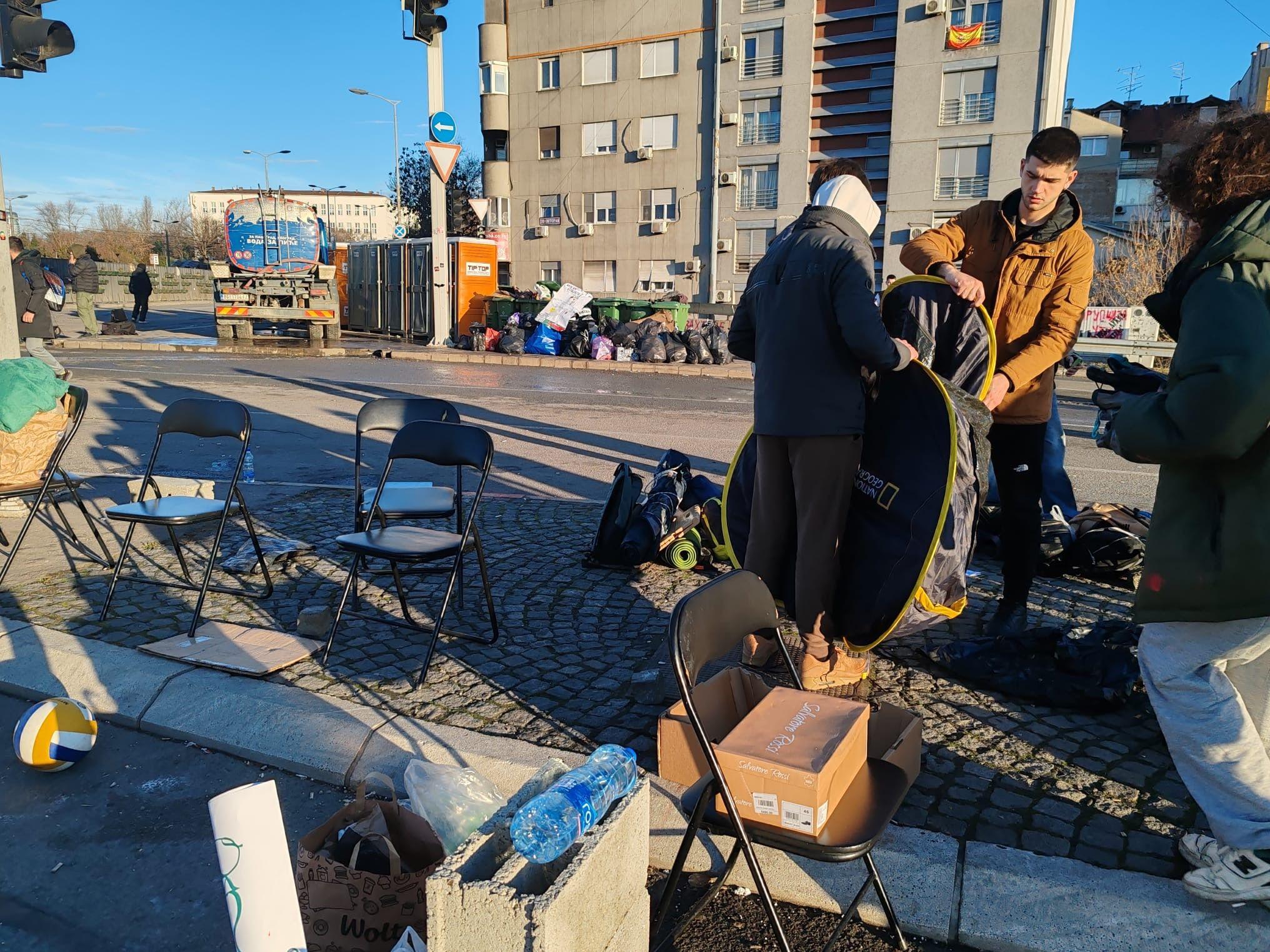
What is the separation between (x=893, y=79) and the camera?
3722 centimetres

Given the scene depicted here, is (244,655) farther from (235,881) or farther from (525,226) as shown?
(525,226)

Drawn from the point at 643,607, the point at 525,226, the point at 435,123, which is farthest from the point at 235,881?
the point at 525,226

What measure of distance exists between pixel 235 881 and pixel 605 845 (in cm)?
74

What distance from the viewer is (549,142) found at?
43.9m

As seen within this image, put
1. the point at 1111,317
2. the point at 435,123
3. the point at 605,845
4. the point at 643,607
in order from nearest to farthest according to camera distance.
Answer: the point at 605,845
the point at 643,607
the point at 435,123
the point at 1111,317

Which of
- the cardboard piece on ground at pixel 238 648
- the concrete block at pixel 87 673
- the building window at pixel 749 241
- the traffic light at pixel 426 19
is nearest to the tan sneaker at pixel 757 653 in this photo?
the cardboard piece on ground at pixel 238 648

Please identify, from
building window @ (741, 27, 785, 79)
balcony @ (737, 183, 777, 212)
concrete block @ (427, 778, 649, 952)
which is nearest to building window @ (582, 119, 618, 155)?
building window @ (741, 27, 785, 79)

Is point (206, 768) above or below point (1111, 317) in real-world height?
below

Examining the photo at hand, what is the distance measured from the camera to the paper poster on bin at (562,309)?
2086cm

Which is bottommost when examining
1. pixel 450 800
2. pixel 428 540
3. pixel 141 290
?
pixel 450 800

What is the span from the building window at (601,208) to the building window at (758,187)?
614 centimetres

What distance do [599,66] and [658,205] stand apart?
7.32 metres

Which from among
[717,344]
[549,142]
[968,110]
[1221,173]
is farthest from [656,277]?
[1221,173]

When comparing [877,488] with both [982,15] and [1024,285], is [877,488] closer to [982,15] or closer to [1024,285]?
[1024,285]
